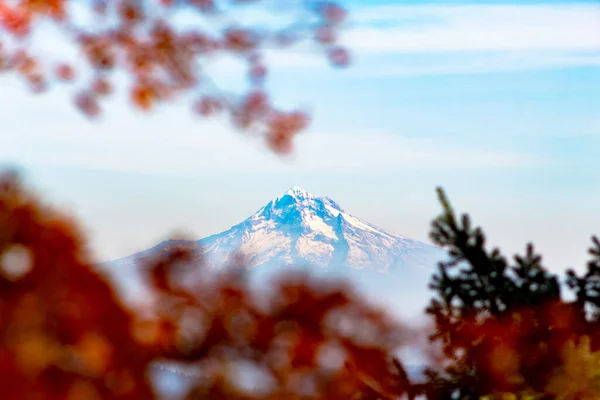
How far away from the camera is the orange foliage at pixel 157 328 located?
2365 mm

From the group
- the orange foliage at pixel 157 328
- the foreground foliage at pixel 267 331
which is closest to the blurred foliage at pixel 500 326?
the foreground foliage at pixel 267 331

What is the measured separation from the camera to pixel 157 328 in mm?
3055

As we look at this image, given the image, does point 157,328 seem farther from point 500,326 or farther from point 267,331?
point 500,326

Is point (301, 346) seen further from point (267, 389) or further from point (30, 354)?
point (30, 354)

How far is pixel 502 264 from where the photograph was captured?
6.04m

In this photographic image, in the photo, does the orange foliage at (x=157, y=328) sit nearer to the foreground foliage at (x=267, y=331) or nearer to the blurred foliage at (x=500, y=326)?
the foreground foliage at (x=267, y=331)

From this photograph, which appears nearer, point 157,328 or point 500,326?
point 157,328

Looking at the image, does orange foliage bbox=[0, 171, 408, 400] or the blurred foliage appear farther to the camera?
the blurred foliage

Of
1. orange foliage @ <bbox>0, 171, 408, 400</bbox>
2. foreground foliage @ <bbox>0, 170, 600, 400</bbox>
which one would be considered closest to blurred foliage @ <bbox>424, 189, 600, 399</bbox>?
foreground foliage @ <bbox>0, 170, 600, 400</bbox>

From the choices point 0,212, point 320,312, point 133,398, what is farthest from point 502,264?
point 0,212

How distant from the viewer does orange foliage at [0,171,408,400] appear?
2.37 meters

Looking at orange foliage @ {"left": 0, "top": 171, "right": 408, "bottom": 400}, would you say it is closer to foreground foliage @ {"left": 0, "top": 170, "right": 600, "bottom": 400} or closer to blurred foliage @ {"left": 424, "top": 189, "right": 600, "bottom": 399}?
foreground foliage @ {"left": 0, "top": 170, "right": 600, "bottom": 400}

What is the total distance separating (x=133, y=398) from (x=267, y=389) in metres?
0.87

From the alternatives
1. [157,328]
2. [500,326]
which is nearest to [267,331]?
[157,328]
